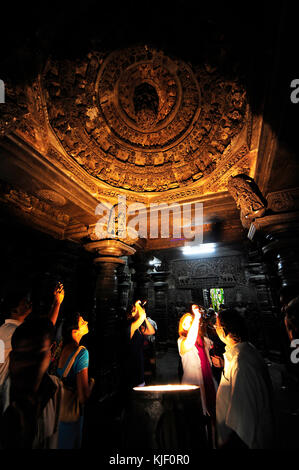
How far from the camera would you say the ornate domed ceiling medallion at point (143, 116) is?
2844mm

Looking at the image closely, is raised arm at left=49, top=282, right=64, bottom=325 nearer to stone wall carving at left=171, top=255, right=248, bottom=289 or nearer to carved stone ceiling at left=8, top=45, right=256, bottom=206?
carved stone ceiling at left=8, top=45, right=256, bottom=206

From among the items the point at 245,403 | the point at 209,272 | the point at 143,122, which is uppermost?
the point at 143,122

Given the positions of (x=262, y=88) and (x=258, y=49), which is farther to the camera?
(x=262, y=88)

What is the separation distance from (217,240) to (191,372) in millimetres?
2829

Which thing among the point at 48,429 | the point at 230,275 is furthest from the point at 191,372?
the point at 230,275

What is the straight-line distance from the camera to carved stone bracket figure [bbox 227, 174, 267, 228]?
261 centimetres

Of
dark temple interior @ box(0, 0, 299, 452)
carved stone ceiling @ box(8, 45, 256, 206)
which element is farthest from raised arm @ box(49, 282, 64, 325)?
carved stone ceiling @ box(8, 45, 256, 206)

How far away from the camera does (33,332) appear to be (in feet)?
3.18

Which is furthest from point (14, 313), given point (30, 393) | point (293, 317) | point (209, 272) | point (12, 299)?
point (209, 272)

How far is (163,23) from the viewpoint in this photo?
2619 millimetres

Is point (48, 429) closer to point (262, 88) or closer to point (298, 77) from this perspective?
point (298, 77)

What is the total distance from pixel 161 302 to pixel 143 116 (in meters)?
6.30

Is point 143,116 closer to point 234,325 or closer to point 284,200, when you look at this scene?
point 284,200
